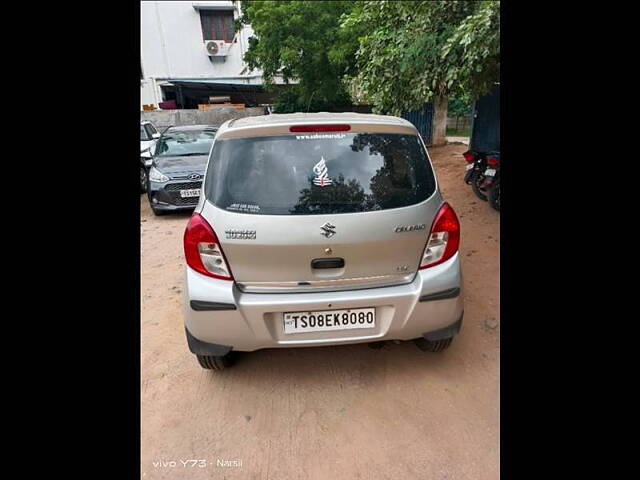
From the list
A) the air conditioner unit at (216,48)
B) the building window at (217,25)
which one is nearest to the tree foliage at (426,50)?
the air conditioner unit at (216,48)

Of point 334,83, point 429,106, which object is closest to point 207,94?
point 334,83

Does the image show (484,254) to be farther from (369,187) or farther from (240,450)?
(240,450)

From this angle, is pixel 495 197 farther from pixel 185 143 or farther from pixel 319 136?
pixel 185 143

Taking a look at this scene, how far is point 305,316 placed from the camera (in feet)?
6.28

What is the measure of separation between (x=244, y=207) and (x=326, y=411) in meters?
1.26

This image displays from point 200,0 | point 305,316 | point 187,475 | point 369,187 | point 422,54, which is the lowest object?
point 187,475

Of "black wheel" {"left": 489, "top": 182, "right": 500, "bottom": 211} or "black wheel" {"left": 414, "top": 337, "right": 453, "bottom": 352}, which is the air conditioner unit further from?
"black wheel" {"left": 414, "top": 337, "right": 453, "bottom": 352}

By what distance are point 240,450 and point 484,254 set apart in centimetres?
347

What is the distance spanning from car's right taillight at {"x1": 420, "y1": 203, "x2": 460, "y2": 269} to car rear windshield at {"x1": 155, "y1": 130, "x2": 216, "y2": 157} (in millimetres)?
5862

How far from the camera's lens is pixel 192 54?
20.2 m

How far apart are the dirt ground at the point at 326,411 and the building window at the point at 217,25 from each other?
21.8 m

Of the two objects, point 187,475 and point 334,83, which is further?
point 334,83

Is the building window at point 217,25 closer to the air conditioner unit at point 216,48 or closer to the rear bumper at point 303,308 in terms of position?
the air conditioner unit at point 216,48

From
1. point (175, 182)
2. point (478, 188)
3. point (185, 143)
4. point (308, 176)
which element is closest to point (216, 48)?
point (185, 143)
